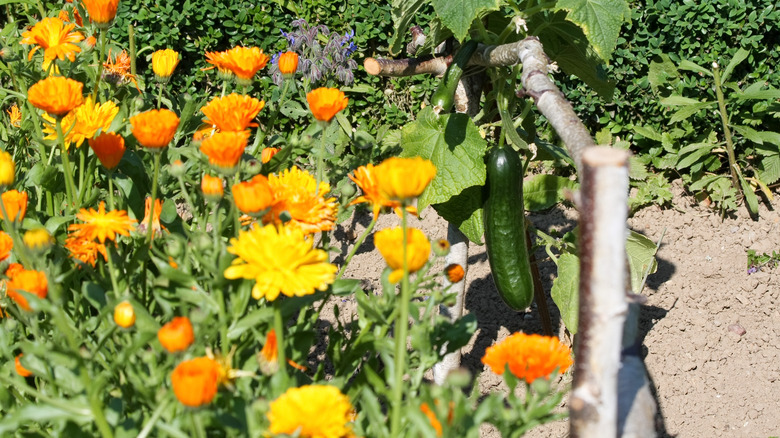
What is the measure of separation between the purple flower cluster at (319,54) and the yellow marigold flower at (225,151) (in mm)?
1977

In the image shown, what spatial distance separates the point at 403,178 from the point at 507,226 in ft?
3.52

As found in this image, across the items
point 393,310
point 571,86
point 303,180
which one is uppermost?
point 571,86

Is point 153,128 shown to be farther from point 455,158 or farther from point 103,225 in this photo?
point 455,158

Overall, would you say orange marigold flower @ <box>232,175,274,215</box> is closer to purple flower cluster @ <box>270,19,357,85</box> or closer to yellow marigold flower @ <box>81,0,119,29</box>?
yellow marigold flower @ <box>81,0,119,29</box>

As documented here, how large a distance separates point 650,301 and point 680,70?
124cm

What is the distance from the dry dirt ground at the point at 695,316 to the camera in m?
2.53

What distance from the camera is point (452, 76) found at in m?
1.86

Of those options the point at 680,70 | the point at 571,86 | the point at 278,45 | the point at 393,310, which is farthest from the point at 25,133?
the point at 680,70

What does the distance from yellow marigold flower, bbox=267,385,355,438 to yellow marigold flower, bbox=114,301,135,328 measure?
0.31 metres

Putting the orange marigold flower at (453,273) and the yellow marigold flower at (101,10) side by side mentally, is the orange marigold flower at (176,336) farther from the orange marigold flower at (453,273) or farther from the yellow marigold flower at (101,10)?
the yellow marigold flower at (101,10)

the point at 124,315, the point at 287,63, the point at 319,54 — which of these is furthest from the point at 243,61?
the point at 319,54

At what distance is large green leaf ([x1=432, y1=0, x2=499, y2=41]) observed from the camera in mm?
1621

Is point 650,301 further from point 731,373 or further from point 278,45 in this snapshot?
point 278,45

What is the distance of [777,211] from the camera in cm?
335
